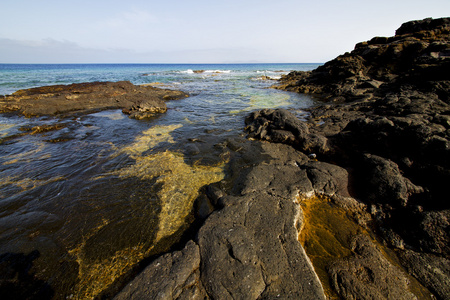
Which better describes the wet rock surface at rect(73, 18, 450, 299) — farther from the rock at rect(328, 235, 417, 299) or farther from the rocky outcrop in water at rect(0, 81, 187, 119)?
the rocky outcrop in water at rect(0, 81, 187, 119)

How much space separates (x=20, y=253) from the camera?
370 cm

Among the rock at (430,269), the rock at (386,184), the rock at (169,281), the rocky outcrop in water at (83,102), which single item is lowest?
the rock at (430,269)

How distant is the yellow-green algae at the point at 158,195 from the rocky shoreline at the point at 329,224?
631 millimetres

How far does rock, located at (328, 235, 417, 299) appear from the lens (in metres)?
2.96

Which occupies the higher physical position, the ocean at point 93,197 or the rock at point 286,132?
the rock at point 286,132

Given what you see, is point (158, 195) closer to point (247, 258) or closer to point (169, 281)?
point (169, 281)

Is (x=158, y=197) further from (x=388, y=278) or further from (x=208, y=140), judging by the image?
(x=388, y=278)

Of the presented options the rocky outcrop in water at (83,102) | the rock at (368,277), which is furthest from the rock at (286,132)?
the rocky outcrop in water at (83,102)

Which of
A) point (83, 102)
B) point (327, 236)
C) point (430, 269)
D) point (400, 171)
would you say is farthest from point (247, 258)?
point (83, 102)

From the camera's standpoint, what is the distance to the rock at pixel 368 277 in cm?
296

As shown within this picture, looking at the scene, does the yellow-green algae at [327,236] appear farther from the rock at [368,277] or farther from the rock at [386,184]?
the rock at [386,184]

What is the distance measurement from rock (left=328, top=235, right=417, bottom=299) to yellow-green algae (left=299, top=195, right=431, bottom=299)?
5.3 inches

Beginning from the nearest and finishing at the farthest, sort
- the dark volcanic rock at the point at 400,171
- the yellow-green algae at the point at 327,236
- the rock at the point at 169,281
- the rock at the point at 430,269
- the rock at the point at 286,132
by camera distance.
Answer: the rock at the point at 169,281, the rock at the point at 430,269, the yellow-green algae at the point at 327,236, the dark volcanic rock at the point at 400,171, the rock at the point at 286,132

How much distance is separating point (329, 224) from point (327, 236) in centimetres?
40
